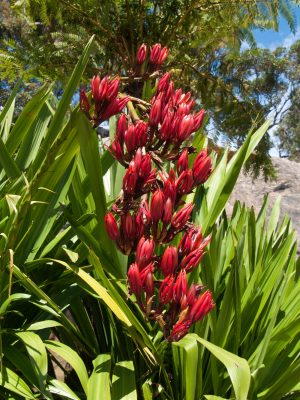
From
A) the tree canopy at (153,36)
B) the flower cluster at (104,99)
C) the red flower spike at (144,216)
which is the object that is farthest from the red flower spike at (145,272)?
the tree canopy at (153,36)

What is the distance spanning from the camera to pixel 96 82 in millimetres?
1264

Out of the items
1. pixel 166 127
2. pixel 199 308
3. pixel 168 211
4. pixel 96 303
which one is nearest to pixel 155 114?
pixel 166 127

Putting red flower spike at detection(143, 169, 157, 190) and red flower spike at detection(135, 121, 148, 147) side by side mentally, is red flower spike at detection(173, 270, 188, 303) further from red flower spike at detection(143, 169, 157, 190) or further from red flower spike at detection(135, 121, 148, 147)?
red flower spike at detection(135, 121, 148, 147)

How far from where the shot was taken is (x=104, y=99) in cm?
126

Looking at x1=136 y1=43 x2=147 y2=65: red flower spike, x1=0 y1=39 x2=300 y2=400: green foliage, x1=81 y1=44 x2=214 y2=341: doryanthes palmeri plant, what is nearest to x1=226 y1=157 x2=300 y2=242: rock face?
x1=0 y1=39 x2=300 y2=400: green foliage

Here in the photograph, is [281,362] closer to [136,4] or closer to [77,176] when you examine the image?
[77,176]

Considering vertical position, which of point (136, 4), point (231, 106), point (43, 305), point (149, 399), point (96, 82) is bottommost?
Result: point (149, 399)

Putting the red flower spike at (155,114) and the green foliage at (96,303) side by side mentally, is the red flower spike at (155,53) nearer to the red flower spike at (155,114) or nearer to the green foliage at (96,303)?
the green foliage at (96,303)

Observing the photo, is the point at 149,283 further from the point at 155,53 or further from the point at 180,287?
the point at 155,53

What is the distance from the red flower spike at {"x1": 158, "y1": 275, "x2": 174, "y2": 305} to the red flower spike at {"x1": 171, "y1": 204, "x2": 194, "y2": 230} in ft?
0.42

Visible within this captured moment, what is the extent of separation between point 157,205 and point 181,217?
76mm

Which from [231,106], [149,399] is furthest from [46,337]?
[231,106]

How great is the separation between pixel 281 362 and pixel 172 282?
660 mm

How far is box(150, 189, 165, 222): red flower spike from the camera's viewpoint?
1117mm
